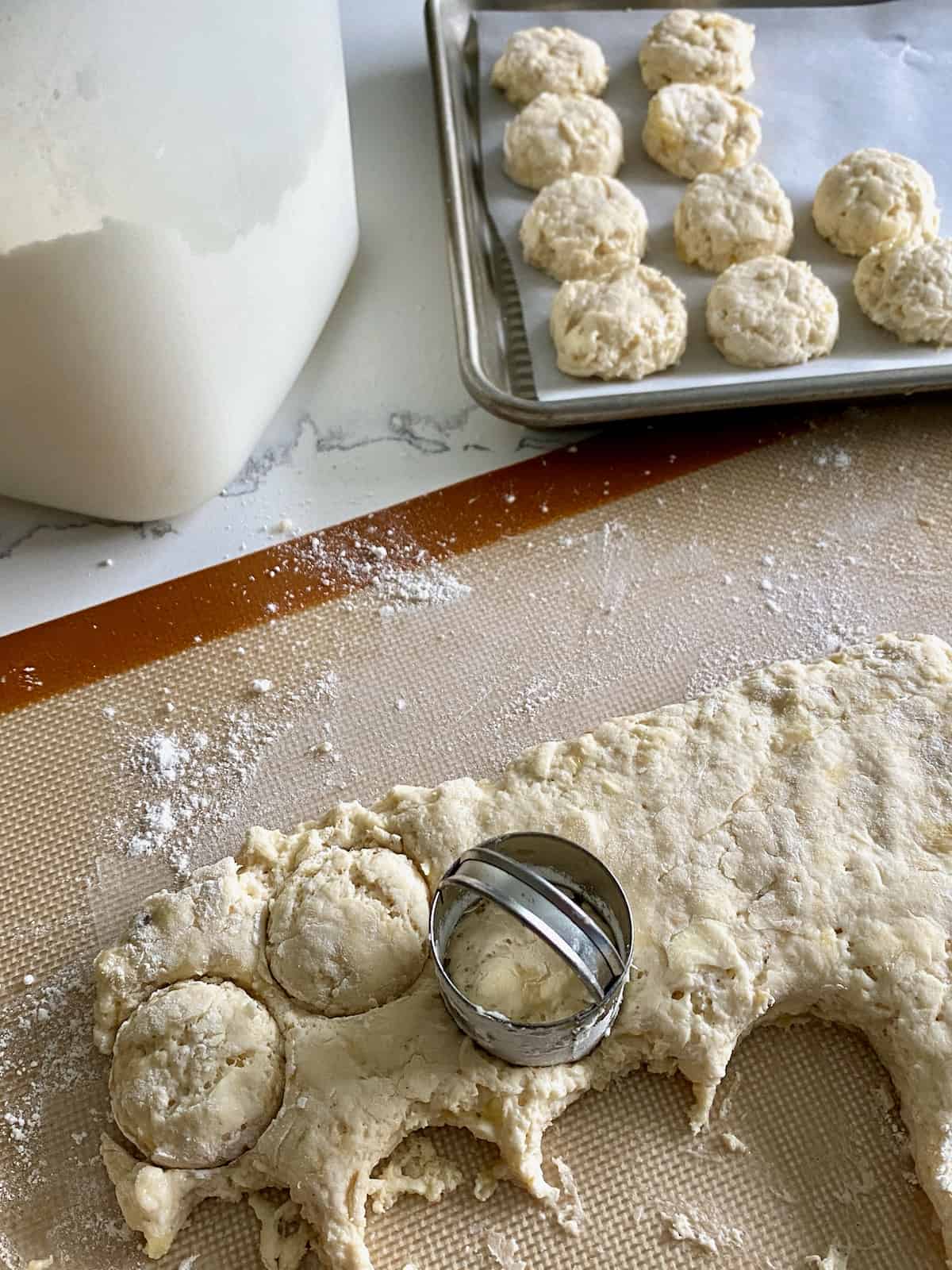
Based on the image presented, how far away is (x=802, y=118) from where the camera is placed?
5.94 ft

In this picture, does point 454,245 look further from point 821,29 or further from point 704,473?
point 821,29

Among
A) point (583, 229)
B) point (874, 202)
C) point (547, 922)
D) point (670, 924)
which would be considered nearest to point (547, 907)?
point (547, 922)

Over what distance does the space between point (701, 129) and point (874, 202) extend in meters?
→ 0.29

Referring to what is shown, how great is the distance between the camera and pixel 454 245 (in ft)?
5.35

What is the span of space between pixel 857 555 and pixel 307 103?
89cm

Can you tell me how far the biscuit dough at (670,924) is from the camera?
981mm

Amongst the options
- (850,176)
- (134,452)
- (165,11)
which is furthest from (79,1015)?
(850,176)

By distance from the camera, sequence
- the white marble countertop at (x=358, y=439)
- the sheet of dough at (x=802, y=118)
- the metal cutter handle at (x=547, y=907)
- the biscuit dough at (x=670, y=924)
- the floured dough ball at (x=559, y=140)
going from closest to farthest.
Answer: the metal cutter handle at (x=547, y=907), the biscuit dough at (x=670, y=924), the white marble countertop at (x=358, y=439), the sheet of dough at (x=802, y=118), the floured dough ball at (x=559, y=140)

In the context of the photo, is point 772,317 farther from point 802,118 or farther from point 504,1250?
point 504,1250

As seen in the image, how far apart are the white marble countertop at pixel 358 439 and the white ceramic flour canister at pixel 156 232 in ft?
→ 0.17

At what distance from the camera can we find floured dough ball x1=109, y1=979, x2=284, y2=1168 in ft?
3.15

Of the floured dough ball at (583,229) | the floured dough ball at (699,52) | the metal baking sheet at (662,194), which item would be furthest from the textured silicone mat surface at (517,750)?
the floured dough ball at (699,52)

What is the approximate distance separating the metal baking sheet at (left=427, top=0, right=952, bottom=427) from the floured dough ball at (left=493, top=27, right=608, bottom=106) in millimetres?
46

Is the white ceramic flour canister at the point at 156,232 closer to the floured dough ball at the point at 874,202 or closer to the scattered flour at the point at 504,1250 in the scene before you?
the floured dough ball at the point at 874,202
